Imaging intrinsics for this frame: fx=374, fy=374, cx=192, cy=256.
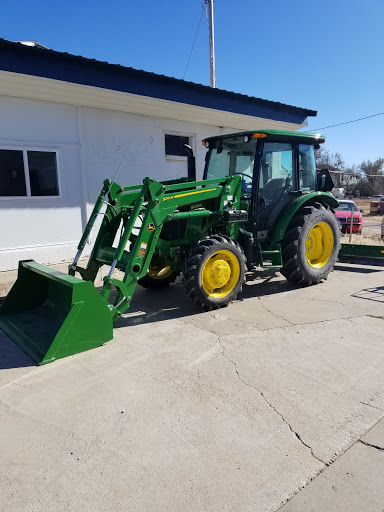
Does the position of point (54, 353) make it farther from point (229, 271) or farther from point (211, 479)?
point (229, 271)

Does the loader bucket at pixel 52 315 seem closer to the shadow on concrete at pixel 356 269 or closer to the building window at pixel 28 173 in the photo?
the building window at pixel 28 173

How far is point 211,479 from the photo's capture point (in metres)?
2.21

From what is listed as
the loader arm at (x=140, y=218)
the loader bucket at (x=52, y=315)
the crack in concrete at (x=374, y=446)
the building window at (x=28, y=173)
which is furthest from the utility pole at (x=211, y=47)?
the crack in concrete at (x=374, y=446)

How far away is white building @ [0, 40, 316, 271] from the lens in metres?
6.71

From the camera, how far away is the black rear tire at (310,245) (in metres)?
5.74

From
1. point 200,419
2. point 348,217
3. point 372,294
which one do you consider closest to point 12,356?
point 200,419

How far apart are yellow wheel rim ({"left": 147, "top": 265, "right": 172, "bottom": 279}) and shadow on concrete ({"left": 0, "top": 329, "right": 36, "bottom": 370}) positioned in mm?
2321

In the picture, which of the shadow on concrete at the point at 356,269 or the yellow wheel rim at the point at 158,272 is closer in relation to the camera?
the yellow wheel rim at the point at 158,272

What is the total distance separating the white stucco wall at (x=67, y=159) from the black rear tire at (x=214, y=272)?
169 inches

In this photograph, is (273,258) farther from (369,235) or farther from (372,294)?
(369,235)

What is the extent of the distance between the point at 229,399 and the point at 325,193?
443 centimetres

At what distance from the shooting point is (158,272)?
6.01 m

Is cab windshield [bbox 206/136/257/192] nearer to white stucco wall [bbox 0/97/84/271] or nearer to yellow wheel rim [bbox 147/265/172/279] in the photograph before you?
yellow wheel rim [bbox 147/265/172/279]

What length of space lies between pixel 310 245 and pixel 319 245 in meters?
0.25
